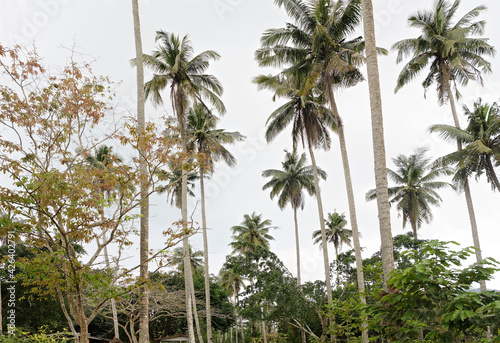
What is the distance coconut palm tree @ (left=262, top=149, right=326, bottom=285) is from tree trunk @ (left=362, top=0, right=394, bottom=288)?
2151cm

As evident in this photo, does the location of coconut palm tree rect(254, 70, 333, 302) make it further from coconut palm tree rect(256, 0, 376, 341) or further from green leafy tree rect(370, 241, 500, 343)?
green leafy tree rect(370, 241, 500, 343)

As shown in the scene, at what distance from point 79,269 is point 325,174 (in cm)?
2607

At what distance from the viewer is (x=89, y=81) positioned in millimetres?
7969

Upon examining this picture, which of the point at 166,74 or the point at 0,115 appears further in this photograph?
the point at 166,74

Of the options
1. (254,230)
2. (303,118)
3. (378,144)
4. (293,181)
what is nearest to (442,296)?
(378,144)

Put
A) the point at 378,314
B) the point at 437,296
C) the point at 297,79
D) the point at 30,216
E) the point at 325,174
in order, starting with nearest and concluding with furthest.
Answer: the point at 437,296 → the point at 378,314 → the point at 30,216 → the point at 297,79 → the point at 325,174

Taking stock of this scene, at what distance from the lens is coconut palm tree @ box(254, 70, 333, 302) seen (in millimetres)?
19734

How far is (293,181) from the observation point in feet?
97.1

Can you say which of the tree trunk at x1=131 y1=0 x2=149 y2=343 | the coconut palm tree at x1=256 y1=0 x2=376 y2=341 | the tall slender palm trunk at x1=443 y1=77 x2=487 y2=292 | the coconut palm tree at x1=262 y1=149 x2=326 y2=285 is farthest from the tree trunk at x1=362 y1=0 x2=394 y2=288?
the coconut palm tree at x1=262 y1=149 x2=326 y2=285

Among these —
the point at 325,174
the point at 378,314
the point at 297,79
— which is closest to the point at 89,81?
the point at 378,314

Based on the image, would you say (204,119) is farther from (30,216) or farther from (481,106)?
(30,216)

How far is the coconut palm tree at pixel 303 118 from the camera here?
1973 centimetres

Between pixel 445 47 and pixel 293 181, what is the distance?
13798 mm

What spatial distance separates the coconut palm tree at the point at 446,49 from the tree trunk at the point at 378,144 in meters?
13.6
